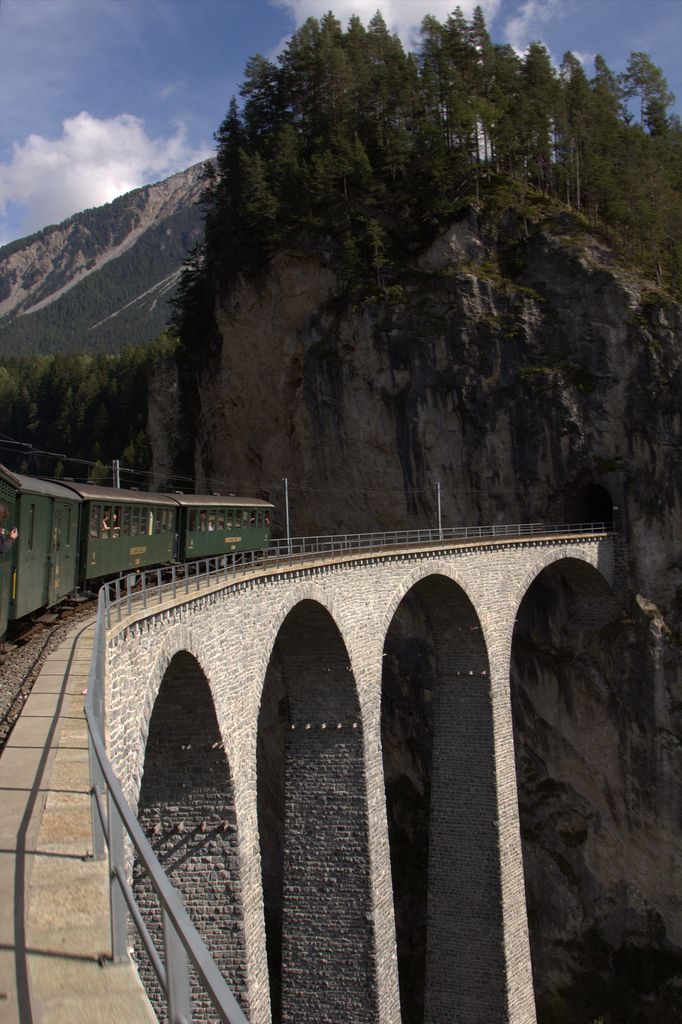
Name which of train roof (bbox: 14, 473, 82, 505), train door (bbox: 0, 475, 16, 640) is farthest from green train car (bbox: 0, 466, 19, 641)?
train roof (bbox: 14, 473, 82, 505)

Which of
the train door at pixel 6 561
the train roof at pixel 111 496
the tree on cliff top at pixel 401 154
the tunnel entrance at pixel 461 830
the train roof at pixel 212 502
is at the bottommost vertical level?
the tunnel entrance at pixel 461 830

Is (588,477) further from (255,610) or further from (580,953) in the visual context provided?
(255,610)

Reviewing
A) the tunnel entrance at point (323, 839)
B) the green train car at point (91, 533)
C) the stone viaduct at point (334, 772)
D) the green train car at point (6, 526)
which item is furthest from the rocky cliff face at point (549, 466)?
the green train car at point (6, 526)

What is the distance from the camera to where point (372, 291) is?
42.6m

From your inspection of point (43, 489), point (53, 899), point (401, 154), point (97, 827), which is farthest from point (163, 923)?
point (401, 154)

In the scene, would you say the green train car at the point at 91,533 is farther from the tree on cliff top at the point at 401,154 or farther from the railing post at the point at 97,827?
the tree on cliff top at the point at 401,154

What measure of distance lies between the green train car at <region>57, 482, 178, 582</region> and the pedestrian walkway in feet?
37.0

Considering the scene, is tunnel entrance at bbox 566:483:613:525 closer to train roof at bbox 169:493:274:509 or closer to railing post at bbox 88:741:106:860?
train roof at bbox 169:493:274:509

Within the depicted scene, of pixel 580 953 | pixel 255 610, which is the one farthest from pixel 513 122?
pixel 580 953

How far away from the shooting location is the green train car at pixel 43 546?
47.9 feet

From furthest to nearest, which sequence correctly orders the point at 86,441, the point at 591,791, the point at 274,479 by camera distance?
the point at 86,441 → the point at 274,479 → the point at 591,791

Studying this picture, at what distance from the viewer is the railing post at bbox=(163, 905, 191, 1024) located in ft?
10.4

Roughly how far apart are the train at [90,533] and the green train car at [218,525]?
34mm

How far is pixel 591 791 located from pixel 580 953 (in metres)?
6.76
